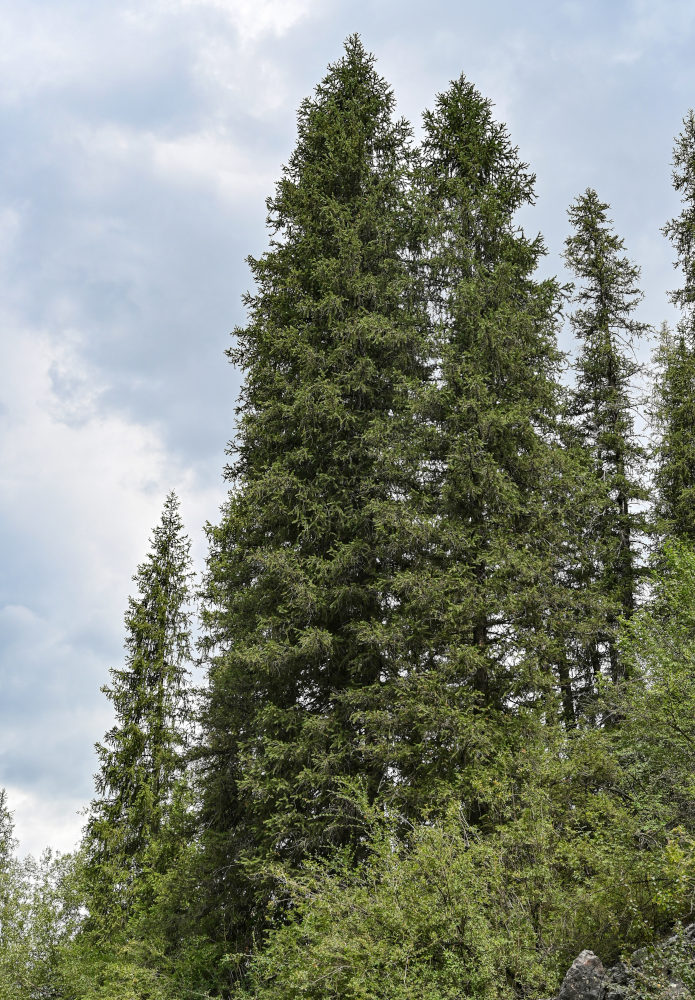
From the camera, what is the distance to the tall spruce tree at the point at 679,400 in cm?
1608

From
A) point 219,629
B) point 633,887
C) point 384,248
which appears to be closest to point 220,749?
point 219,629

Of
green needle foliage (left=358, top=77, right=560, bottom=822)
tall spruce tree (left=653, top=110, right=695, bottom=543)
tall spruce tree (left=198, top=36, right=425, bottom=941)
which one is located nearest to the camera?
green needle foliage (left=358, top=77, right=560, bottom=822)

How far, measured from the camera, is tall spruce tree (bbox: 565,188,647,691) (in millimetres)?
16562

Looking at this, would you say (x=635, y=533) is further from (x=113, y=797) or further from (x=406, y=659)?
(x=113, y=797)

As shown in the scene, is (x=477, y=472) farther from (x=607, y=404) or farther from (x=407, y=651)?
(x=607, y=404)

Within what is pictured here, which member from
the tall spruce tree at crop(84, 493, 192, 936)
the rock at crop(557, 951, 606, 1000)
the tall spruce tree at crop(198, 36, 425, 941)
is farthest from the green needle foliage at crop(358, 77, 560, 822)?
the tall spruce tree at crop(84, 493, 192, 936)

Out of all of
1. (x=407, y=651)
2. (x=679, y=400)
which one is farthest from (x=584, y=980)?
(x=679, y=400)

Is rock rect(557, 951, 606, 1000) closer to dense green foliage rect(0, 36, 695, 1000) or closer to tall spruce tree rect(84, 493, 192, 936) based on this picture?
Result: dense green foliage rect(0, 36, 695, 1000)

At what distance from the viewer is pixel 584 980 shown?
20.2ft

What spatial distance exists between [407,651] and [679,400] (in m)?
9.26

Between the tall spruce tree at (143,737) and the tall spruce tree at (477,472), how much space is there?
6.74 meters

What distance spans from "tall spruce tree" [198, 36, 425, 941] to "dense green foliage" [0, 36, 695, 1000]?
0.06 m

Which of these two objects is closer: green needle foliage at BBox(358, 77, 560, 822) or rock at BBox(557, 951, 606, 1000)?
rock at BBox(557, 951, 606, 1000)

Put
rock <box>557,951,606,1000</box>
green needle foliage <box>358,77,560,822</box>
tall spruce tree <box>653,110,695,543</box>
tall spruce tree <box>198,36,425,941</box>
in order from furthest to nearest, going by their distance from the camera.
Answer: tall spruce tree <box>653,110,695,543</box> → tall spruce tree <box>198,36,425,941</box> → green needle foliage <box>358,77,560,822</box> → rock <box>557,951,606,1000</box>
